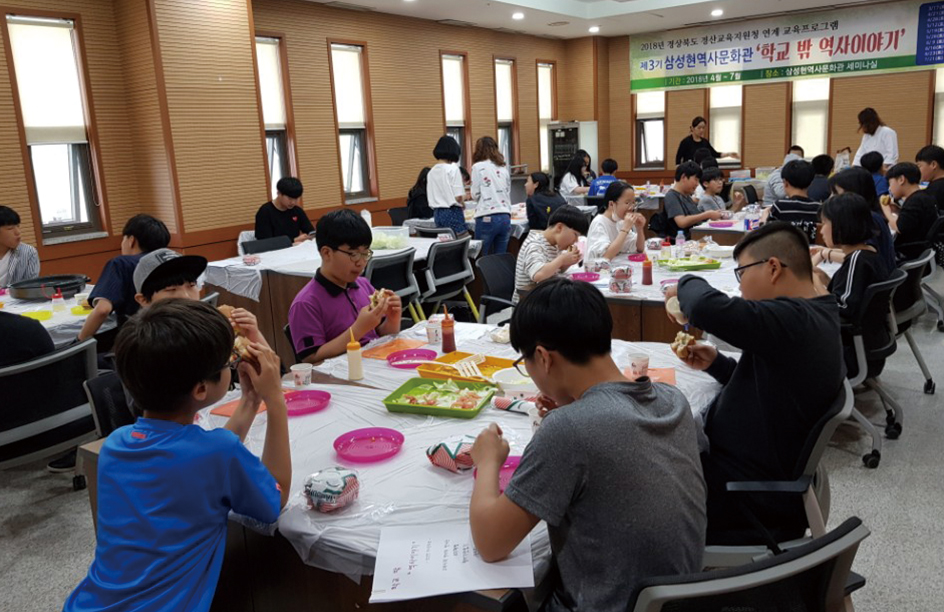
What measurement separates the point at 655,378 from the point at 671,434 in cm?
105

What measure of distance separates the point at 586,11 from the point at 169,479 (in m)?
10.5

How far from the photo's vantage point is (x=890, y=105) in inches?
407

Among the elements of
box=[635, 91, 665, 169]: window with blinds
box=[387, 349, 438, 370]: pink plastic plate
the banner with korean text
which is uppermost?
the banner with korean text

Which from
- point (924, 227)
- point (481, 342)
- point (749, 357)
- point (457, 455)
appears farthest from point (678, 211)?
point (457, 455)

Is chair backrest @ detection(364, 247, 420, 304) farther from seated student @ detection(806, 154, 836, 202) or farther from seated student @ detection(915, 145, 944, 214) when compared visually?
seated student @ detection(915, 145, 944, 214)

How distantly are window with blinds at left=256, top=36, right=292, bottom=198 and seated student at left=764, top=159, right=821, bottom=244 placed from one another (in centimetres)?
514

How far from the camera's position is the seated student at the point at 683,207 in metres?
6.00

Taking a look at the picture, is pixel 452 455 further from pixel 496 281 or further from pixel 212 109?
pixel 212 109

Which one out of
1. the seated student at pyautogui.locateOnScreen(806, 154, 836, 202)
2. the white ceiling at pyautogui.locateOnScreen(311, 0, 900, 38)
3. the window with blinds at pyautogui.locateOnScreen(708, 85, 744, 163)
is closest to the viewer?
the seated student at pyautogui.locateOnScreen(806, 154, 836, 202)

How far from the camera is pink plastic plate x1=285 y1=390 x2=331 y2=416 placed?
2303mm

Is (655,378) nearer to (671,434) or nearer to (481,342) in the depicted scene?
(481,342)

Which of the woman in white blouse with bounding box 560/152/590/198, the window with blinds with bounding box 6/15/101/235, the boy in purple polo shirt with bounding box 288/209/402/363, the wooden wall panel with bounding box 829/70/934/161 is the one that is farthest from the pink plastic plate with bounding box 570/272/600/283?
the wooden wall panel with bounding box 829/70/934/161

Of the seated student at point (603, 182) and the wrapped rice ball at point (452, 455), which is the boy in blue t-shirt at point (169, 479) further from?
the seated student at point (603, 182)

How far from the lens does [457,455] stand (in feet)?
5.97
